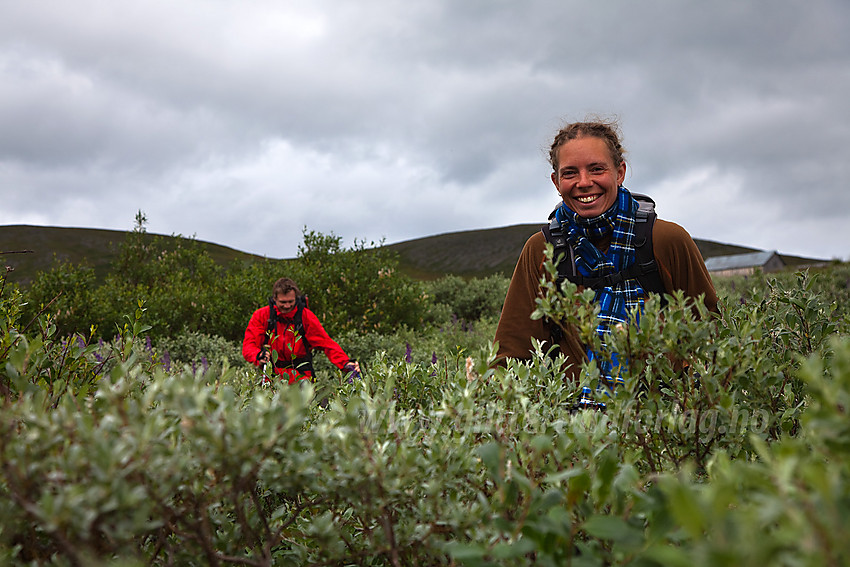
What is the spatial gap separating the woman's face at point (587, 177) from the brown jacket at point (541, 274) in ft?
0.83

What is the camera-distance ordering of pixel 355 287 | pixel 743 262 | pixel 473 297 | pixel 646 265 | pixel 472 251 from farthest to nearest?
1. pixel 472 251
2. pixel 743 262
3. pixel 473 297
4. pixel 355 287
5. pixel 646 265

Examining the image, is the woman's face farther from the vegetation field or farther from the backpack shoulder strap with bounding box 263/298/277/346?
the backpack shoulder strap with bounding box 263/298/277/346

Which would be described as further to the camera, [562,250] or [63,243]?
[63,243]

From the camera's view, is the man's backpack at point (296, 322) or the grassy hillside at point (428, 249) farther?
the grassy hillside at point (428, 249)

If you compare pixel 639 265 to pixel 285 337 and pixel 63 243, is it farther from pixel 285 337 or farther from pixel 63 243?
pixel 63 243

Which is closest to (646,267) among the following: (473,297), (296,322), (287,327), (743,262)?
(296,322)

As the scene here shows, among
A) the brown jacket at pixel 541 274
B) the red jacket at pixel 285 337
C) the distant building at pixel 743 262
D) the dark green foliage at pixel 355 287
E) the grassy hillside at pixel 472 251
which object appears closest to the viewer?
the brown jacket at pixel 541 274

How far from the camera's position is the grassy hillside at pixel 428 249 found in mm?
89000

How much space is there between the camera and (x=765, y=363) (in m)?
1.93

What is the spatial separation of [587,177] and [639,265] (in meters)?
0.57

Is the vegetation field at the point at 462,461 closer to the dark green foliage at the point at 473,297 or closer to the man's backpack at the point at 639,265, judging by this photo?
the man's backpack at the point at 639,265

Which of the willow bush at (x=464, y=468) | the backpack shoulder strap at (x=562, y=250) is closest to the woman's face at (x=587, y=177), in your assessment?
the backpack shoulder strap at (x=562, y=250)

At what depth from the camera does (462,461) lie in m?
1.42

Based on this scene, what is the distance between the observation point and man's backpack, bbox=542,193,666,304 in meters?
2.87
